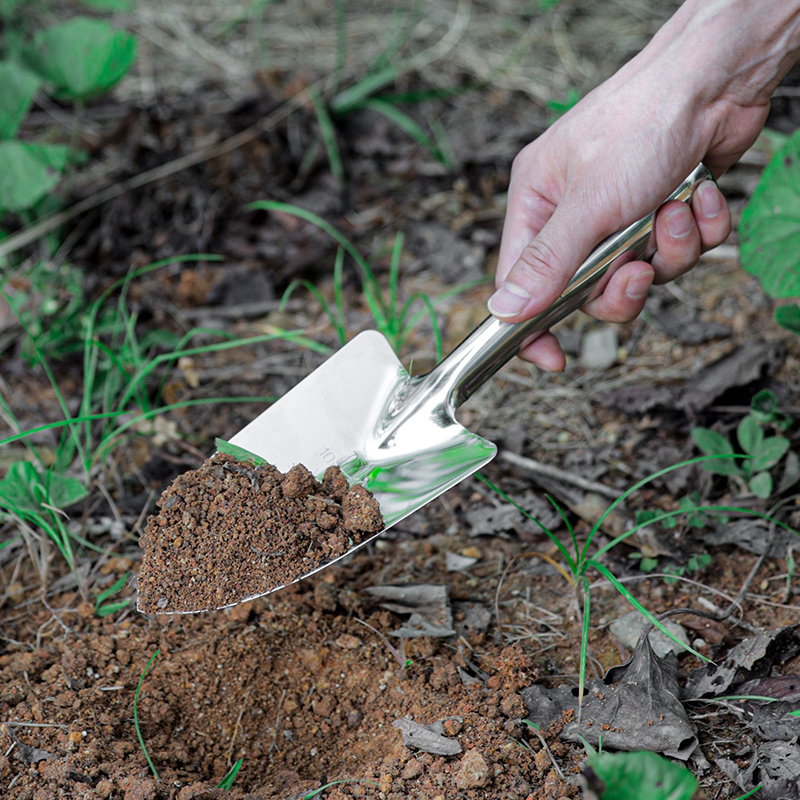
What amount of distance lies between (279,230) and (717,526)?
1672 mm

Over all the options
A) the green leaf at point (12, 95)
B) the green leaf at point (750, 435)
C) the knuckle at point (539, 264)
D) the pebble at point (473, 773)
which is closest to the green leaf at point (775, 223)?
the green leaf at point (750, 435)

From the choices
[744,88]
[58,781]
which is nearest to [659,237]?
[744,88]

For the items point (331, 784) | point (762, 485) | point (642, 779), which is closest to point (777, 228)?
point (762, 485)

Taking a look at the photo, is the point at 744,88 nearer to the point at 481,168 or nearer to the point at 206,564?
the point at 481,168

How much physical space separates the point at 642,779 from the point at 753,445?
0.94 m

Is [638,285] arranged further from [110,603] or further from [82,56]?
[82,56]

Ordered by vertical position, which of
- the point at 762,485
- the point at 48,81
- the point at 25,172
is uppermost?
the point at 48,81

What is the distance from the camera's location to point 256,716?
4.34 ft

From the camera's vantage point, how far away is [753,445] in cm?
158

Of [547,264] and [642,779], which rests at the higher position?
[547,264]

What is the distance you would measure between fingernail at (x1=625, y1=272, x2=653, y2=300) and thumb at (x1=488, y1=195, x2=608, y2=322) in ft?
0.57

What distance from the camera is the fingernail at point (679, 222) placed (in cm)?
153

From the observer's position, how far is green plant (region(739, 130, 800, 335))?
1.54m

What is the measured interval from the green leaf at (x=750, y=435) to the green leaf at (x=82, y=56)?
2189 millimetres
